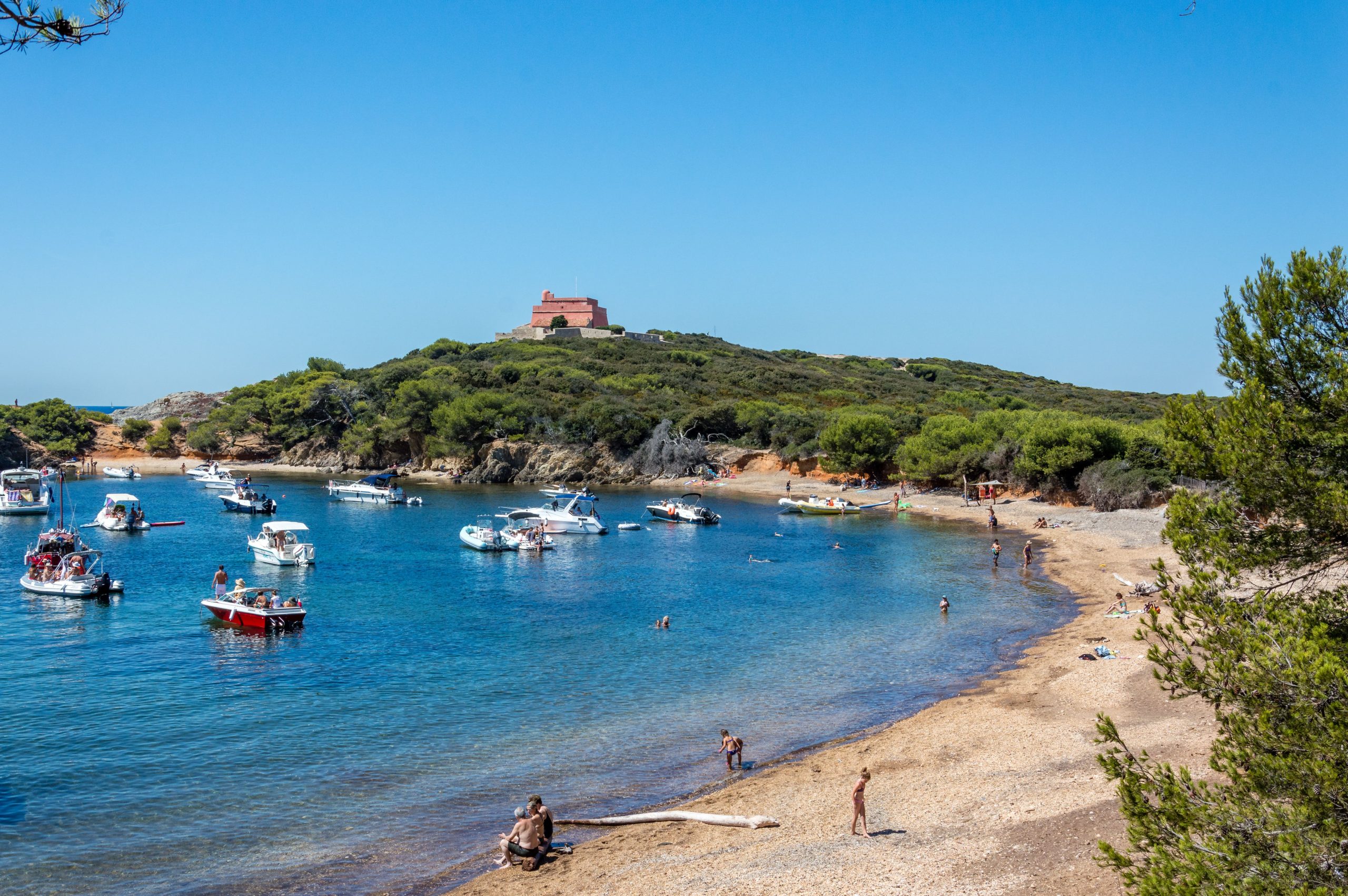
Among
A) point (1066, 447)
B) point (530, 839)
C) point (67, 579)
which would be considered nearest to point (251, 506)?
point (67, 579)

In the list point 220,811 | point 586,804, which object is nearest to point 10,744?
point 220,811

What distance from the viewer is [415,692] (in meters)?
24.6

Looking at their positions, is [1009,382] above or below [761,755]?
above

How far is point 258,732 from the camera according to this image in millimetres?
21375

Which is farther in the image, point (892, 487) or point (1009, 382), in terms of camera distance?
point (1009, 382)

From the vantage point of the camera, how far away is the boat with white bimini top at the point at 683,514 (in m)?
62.3

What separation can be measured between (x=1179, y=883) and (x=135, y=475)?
336 ft

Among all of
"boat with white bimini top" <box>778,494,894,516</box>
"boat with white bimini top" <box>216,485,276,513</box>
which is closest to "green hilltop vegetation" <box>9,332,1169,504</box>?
"boat with white bimini top" <box>778,494,894,516</box>

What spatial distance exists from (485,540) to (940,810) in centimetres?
3688

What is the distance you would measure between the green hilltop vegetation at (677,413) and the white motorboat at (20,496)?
33509 millimetres

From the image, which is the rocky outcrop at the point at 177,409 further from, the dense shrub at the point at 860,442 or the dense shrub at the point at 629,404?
the dense shrub at the point at 860,442

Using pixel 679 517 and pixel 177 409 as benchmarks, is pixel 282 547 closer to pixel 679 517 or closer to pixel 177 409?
pixel 679 517

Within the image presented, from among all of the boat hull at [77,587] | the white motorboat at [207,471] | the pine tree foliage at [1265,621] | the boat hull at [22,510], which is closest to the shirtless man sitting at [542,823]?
the pine tree foliage at [1265,621]

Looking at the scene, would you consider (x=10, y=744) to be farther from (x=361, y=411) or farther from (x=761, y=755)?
(x=361, y=411)
